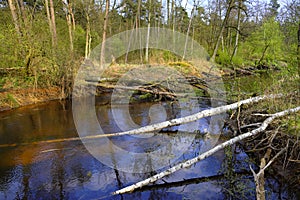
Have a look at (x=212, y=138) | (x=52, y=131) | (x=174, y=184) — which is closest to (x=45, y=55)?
(x=52, y=131)

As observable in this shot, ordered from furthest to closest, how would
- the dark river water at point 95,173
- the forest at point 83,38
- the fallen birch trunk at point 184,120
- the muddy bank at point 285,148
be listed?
the forest at point 83,38, the fallen birch trunk at point 184,120, the muddy bank at point 285,148, the dark river water at point 95,173

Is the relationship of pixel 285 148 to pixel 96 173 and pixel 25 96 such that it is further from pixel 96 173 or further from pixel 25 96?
pixel 25 96

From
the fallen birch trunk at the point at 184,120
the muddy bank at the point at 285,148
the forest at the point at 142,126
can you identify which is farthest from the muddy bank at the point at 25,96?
the muddy bank at the point at 285,148

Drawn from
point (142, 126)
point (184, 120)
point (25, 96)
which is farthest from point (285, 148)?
point (25, 96)

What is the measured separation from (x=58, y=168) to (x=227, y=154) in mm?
3496

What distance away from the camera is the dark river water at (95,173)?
13.7 feet

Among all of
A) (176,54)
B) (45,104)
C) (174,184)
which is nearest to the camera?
(174,184)

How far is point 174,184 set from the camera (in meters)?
4.43

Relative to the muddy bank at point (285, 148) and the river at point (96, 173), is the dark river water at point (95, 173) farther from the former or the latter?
the muddy bank at point (285, 148)

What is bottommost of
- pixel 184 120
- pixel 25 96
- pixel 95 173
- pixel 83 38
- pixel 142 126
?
pixel 95 173

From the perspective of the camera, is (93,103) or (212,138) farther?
(93,103)

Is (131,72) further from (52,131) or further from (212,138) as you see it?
(212,138)

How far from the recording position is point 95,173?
4895mm

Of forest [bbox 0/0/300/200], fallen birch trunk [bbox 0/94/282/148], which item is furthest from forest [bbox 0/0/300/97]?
fallen birch trunk [bbox 0/94/282/148]
